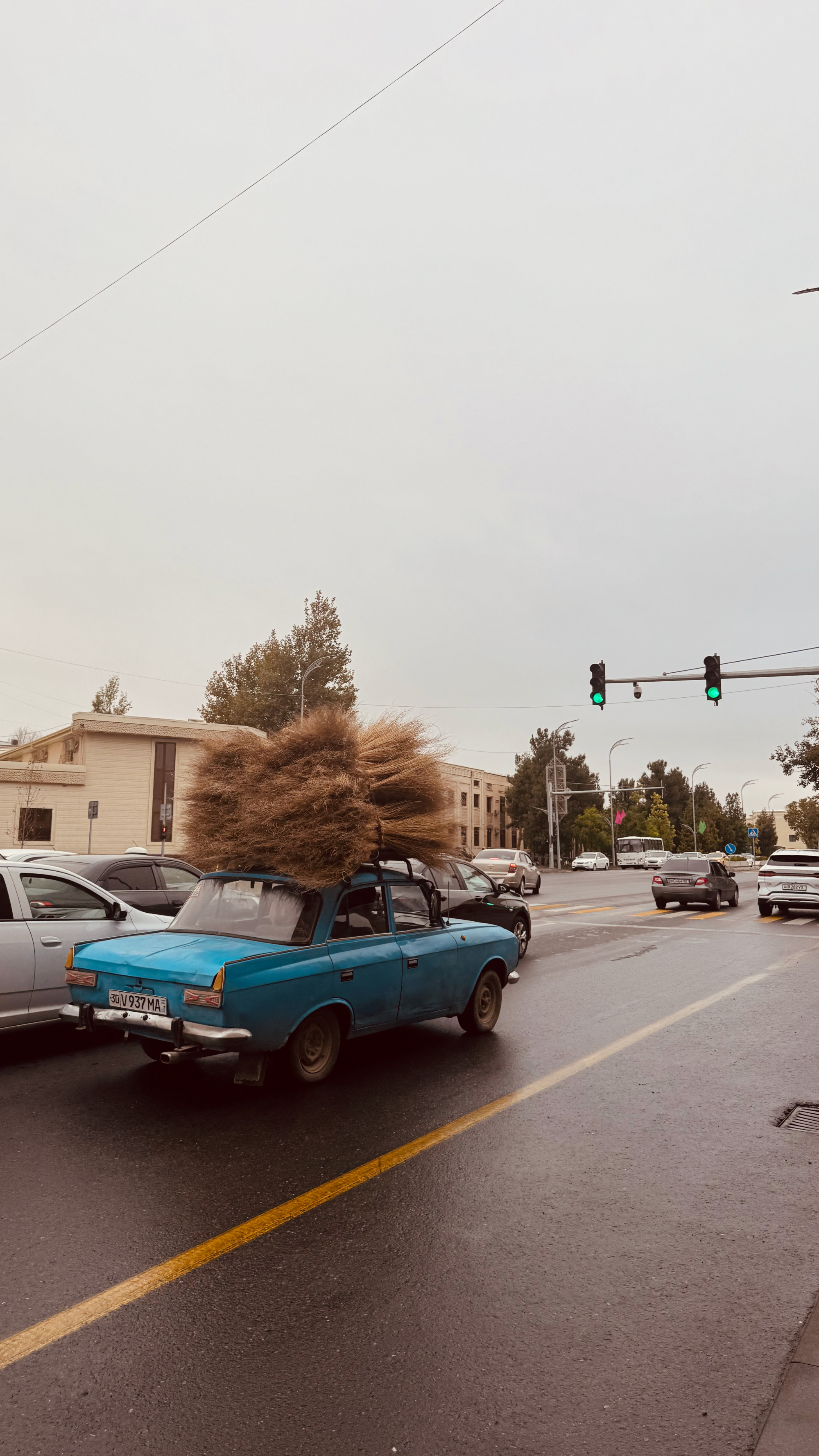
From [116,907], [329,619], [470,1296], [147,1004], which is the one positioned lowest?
[470,1296]

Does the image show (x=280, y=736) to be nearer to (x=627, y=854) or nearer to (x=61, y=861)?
(x=61, y=861)

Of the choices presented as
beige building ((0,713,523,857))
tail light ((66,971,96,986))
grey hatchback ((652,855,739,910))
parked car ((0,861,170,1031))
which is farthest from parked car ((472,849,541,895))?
tail light ((66,971,96,986))

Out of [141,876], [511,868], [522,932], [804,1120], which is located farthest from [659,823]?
[804,1120]

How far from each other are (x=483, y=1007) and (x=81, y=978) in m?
3.51

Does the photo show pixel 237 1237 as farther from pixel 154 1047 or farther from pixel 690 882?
pixel 690 882

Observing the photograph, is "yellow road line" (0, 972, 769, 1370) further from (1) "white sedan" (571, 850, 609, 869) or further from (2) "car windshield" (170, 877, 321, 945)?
(1) "white sedan" (571, 850, 609, 869)

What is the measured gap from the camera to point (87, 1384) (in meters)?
2.96

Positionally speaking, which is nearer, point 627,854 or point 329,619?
point 329,619

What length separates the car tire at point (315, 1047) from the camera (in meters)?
6.16

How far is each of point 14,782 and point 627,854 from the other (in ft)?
162

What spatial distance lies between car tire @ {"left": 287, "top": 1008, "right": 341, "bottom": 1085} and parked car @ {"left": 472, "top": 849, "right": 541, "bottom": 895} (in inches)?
903

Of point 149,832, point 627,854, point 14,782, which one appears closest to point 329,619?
point 149,832

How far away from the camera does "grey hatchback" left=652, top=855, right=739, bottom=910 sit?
25172 mm

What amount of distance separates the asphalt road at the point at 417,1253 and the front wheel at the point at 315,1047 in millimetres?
137
